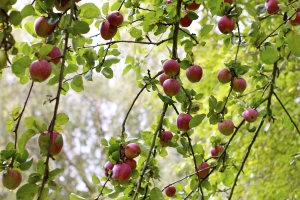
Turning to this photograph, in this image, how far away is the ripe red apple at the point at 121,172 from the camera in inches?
24.7

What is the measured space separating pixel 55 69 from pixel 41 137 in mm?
91

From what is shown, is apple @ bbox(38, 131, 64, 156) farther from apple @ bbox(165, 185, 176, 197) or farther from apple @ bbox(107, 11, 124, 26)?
apple @ bbox(165, 185, 176, 197)

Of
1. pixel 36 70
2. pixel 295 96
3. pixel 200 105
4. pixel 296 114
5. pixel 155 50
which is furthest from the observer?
pixel 155 50

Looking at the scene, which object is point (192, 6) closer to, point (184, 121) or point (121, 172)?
point (184, 121)

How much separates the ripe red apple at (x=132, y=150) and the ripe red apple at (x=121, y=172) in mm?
18

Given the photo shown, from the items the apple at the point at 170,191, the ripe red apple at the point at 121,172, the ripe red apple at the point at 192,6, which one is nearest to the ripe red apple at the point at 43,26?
the ripe red apple at the point at 121,172

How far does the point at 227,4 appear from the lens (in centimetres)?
73

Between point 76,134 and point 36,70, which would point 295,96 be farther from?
point 76,134

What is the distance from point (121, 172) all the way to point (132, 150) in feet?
0.12

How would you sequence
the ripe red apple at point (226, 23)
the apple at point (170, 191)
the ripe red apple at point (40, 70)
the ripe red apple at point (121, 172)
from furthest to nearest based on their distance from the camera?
the apple at point (170, 191)
the ripe red apple at point (226, 23)
the ripe red apple at point (121, 172)
the ripe red apple at point (40, 70)

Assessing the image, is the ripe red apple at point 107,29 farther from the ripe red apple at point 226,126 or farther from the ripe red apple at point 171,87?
the ripe red apple at point 226,126

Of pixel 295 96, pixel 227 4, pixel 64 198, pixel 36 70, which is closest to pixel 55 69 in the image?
pixel 36 70

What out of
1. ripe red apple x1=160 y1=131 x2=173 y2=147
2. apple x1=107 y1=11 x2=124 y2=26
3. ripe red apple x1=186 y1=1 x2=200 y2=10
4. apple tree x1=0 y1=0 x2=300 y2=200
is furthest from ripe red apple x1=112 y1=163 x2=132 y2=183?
ripe red apple x1=186 y1=1 x2=200 y2=10

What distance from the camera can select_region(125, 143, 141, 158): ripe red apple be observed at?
64cm
